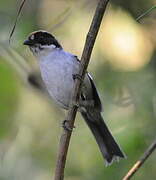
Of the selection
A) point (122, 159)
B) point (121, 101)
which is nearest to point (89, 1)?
point (121, 101)

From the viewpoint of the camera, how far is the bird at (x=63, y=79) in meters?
3.59

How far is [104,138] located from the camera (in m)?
3.74

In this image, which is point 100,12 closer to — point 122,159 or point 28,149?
point 122,159

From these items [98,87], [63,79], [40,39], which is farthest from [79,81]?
[98,87]

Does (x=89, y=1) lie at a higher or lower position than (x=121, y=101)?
higher

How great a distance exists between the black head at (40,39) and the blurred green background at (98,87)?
0.47 feet

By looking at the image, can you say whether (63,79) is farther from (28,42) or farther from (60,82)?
(28,42)

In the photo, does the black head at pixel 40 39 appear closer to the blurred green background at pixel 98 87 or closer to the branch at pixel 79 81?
the blurred green background at pixel 98 87

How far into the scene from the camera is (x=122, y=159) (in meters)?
3.59

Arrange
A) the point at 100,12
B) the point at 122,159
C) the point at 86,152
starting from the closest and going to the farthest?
the point at 100,12 → the point at 122,159 → the point at 86,152

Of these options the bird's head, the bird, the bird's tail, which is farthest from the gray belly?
the bird's tail

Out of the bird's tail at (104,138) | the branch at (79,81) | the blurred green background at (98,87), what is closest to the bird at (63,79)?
the bird's tail at (104,138)

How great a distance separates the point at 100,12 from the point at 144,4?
2.48 metres

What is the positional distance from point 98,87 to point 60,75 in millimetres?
858
